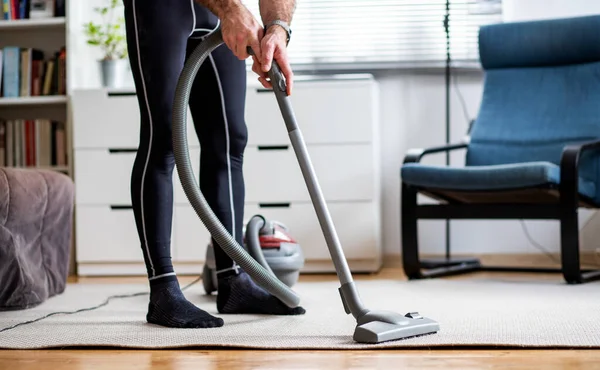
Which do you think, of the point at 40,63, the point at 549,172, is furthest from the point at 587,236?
the point at 40,63

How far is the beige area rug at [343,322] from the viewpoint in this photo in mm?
1606

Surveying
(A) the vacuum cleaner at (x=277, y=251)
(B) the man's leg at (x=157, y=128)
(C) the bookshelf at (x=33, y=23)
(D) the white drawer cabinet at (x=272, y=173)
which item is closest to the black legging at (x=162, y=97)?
(B) the man's leg at (x=157, y=128)

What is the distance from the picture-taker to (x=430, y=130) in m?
3.81

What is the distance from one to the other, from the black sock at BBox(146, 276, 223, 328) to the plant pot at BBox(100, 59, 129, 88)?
6.28 feet

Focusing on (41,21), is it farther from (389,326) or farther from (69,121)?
(389,326)

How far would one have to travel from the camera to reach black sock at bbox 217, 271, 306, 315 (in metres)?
1.99

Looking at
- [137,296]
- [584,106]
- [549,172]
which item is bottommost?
[137,296]

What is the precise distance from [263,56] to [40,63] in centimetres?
236

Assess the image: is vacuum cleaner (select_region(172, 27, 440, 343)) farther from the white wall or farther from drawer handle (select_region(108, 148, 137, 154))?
the white wall

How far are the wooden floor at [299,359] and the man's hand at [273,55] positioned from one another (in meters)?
0.53

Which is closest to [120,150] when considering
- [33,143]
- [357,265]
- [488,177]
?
[33,143]

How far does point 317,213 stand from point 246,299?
43 centimetres

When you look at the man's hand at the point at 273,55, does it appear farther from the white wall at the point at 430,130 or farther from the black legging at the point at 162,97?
the white wall at the point at 430,130

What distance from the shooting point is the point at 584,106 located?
3268mm
